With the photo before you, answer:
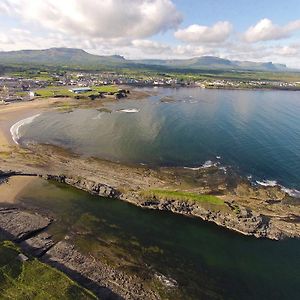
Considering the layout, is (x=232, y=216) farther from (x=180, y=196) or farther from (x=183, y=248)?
(x=183, y=248)

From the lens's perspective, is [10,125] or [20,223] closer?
[20,223]

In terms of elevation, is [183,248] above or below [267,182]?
below

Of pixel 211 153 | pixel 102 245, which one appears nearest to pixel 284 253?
pixel 102 245

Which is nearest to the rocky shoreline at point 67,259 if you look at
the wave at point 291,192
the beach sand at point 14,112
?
the wave at point 291,192

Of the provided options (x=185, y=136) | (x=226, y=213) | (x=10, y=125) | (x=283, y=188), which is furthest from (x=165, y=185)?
(x=10, y=125)

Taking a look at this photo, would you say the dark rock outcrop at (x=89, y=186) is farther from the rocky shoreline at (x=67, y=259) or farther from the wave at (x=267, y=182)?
the wave at (x=267, y=182)

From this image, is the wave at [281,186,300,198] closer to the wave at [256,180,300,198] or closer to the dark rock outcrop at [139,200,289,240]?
the wave at [256,180,300,198]
